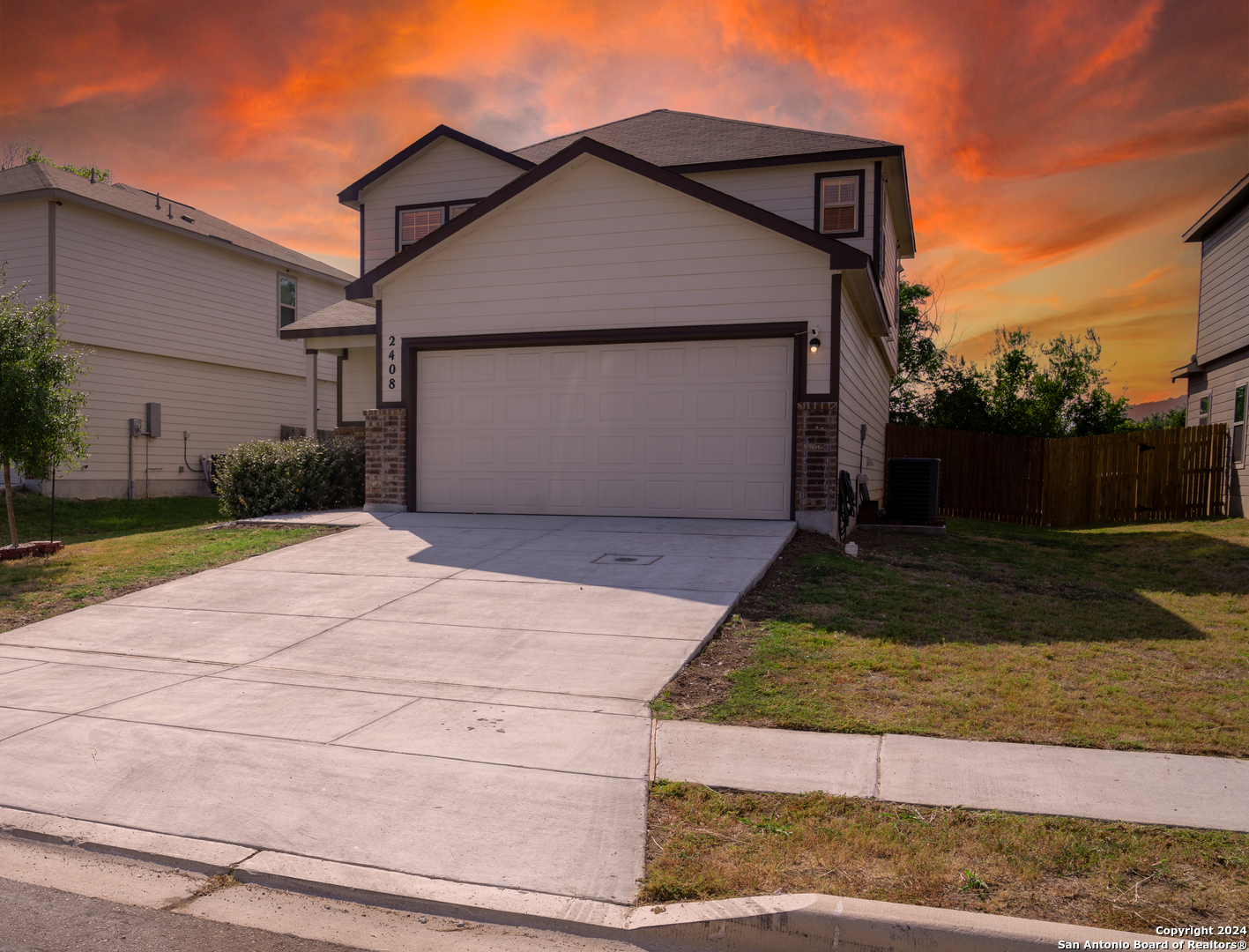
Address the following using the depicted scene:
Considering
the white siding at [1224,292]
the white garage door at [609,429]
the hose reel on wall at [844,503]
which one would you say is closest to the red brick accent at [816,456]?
the white garage door at [609,429]

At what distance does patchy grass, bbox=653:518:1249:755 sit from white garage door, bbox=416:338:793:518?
→ 1.78 meters

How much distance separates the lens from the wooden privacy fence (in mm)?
18250

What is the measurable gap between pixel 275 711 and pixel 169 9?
1412 centimetres

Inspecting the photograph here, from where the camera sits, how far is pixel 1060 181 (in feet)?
68.7

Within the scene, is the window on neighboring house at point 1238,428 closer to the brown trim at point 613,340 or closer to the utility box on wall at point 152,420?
the brown trim at point 613,340

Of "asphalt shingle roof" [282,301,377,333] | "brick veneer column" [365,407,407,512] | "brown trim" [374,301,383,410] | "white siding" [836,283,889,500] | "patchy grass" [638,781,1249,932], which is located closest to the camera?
"patchy grass" [638,781,1249,932]

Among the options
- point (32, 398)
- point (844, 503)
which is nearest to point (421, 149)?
point (32, 398)

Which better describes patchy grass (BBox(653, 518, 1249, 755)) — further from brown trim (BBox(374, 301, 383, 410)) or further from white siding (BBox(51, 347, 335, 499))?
white siding (BBox(51, 347, 335, 499))

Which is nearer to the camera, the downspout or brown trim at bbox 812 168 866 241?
brown trim at bbox 812 168 866 241

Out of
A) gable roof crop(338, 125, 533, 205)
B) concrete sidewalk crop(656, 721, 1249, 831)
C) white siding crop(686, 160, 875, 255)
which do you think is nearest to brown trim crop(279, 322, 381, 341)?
gable roof crop(338, 125, 533, 205)

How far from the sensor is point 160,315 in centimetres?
2133

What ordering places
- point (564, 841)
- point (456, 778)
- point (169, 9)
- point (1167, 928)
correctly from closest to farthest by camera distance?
point (1167, 928), point (564, 841), point (456, 778), point (169, 9)

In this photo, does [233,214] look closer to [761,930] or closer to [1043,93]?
[1043,93]

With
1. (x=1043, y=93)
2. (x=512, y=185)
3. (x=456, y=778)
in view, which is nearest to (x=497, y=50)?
(x=512, y=185)
